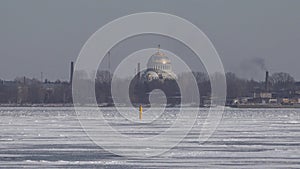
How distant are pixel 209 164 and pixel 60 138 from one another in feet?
33.8

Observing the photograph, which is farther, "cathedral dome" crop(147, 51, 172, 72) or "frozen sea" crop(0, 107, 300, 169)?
"cathedral dome" crop(147, 51, 172, 72)

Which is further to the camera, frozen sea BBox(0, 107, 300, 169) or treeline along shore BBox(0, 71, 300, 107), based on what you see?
treeline along shore BBox(0, 71, 300, 107)

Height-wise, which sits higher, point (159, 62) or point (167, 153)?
point (159, 62)

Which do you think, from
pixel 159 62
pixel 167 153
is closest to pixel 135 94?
pixel 159 62

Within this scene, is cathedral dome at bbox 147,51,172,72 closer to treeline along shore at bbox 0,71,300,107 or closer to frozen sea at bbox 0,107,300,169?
treeline along shore at bbox 0,71,300,107

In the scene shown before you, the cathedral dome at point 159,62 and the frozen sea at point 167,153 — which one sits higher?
the cathedral dome at point 159,62

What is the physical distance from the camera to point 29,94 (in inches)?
6112

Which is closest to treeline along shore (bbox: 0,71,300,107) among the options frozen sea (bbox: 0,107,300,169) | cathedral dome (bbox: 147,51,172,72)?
cathedral dome (bbox: 147,51,172,72)

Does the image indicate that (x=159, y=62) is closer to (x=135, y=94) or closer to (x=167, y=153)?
(x=135, y=94)

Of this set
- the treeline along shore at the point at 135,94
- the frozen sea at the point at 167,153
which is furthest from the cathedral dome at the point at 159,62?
the frozen sea at the point at 167,153

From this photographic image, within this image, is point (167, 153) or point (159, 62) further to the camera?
point (159, 62)

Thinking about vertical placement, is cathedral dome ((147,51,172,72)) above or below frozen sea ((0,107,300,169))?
above

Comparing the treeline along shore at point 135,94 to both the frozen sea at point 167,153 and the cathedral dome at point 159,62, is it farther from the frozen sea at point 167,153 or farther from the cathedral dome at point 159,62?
the frozen sea at point 167,153

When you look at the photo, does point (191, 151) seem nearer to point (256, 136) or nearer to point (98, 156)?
point (98, 156)
